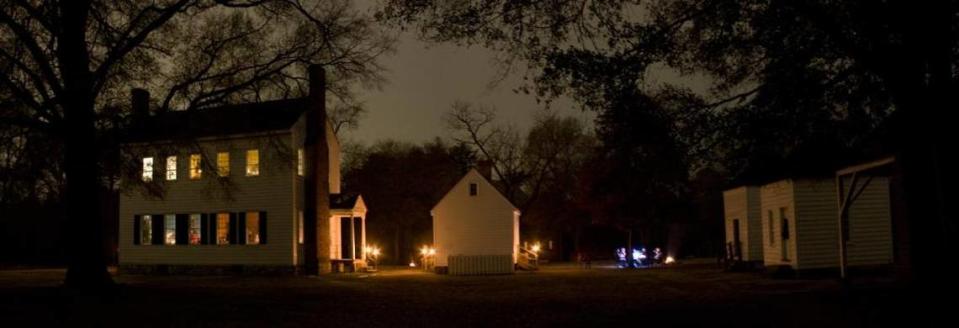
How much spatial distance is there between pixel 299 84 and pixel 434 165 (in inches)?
1284

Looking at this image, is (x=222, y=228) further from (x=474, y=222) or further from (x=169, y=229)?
(x=474, y=222)

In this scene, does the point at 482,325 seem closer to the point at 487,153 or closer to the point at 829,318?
the point at 829,318

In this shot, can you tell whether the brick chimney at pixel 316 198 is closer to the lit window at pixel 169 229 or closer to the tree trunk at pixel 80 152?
the lit window at pixel 169 229

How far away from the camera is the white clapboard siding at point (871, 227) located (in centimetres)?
2542

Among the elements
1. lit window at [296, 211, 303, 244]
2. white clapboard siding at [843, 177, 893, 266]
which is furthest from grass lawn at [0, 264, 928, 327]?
lit window at [296, 211, 303, 244]

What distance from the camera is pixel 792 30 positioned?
1344cm

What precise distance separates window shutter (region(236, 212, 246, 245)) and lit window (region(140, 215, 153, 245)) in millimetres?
4631

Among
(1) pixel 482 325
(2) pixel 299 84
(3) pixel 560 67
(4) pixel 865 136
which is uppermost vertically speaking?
(2) pixel 299 84

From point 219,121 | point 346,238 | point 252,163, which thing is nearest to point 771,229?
point 219,121

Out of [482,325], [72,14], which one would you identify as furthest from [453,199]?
[482,325]

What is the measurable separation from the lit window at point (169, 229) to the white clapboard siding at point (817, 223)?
24106 millimetres

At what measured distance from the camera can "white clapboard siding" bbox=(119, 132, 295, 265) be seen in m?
33.8

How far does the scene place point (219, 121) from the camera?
3100cm

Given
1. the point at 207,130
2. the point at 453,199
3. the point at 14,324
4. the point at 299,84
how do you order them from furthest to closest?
the point at 453,199 < the point at 207,130 < the point at 299,84 < the point at 14,324
